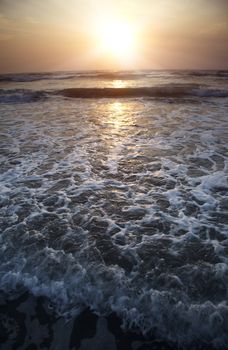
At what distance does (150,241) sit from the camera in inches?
169

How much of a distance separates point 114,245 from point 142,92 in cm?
2205

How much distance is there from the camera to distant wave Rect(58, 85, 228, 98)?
22.7 m

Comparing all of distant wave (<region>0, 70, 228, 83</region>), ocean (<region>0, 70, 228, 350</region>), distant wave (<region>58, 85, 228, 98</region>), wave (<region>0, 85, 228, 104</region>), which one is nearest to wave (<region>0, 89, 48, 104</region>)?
wave (<region>0, 85, 228, 104</region>)

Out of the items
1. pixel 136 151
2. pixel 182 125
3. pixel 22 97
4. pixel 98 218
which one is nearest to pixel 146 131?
pixel 182 125

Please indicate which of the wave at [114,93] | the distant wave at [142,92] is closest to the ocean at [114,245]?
the wave at [114,93]

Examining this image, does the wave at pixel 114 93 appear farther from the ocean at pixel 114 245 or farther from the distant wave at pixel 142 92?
the ocean at pixel 114 245

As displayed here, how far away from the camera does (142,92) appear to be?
2448cm

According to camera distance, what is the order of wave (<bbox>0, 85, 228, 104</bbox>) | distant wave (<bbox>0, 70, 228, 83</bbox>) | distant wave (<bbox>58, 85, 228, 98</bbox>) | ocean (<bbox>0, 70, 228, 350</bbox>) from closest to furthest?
ocean (<bbox>0, 70, 228, 350</bbox>) < wave (<bbox>0, 85, 228, 104</bbox>) < distant wave (<bbox>58, 85, 228, 98</bbox>) < distant wave (<bbox>0, 70, 228, 83</bbox>)

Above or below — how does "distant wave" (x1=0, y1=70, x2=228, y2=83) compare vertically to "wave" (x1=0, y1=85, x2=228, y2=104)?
below

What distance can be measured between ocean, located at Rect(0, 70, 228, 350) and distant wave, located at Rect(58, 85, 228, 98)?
14687 millimetres

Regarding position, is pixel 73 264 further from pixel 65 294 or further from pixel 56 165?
pixel 56 165

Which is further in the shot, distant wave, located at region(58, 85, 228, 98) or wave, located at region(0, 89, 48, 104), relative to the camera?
distant wave, located at region(58, 85, 228, 98)

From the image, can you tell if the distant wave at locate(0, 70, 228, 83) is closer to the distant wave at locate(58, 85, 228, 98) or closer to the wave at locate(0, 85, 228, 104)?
the wave at locate(0, 85, 228, 104)

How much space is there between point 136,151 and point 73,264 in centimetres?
525
